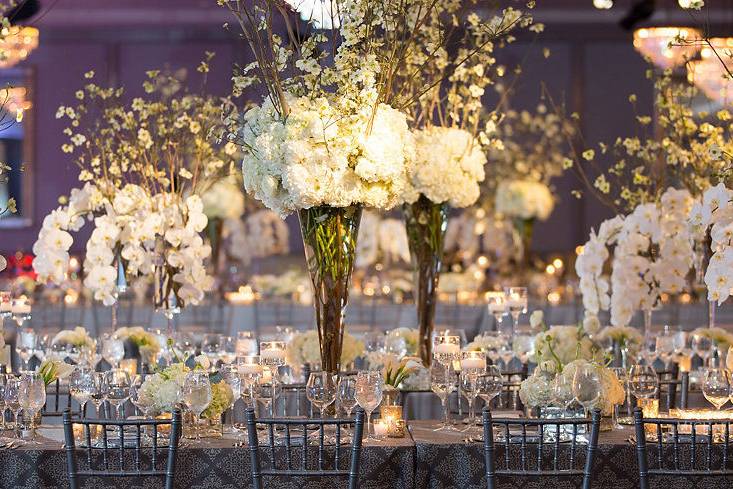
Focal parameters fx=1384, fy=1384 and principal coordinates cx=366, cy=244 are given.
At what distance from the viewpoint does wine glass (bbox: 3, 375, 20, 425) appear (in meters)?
4.67

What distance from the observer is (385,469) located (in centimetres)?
447

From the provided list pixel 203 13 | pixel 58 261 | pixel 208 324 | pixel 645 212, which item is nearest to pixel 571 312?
pixel 208 324

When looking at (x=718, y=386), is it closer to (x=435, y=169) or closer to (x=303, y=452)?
(x=303, y=452)

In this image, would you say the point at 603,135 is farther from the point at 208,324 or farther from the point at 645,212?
the point at 645,212

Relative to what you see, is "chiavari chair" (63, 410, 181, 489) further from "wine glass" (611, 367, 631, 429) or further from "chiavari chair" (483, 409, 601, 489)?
"wine glass" (611, 367, 631, 429)

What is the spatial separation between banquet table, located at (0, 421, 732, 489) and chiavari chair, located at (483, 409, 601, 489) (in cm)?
5

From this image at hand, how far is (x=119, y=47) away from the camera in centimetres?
1371

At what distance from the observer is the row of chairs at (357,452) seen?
13.7 feet

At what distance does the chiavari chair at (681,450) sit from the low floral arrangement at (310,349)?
Answer: 1798 mm

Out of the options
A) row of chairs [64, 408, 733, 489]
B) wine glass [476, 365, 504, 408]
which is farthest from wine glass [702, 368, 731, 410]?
wine glass [476, 365, 504, 408]

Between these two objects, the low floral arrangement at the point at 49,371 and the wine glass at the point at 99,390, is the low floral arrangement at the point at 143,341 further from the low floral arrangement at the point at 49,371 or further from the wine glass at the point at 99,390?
the wine glass at the point at 99,390

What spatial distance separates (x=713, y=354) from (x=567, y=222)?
762cm

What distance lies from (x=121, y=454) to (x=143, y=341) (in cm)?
235

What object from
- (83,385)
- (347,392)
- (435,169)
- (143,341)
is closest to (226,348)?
(143,341)
